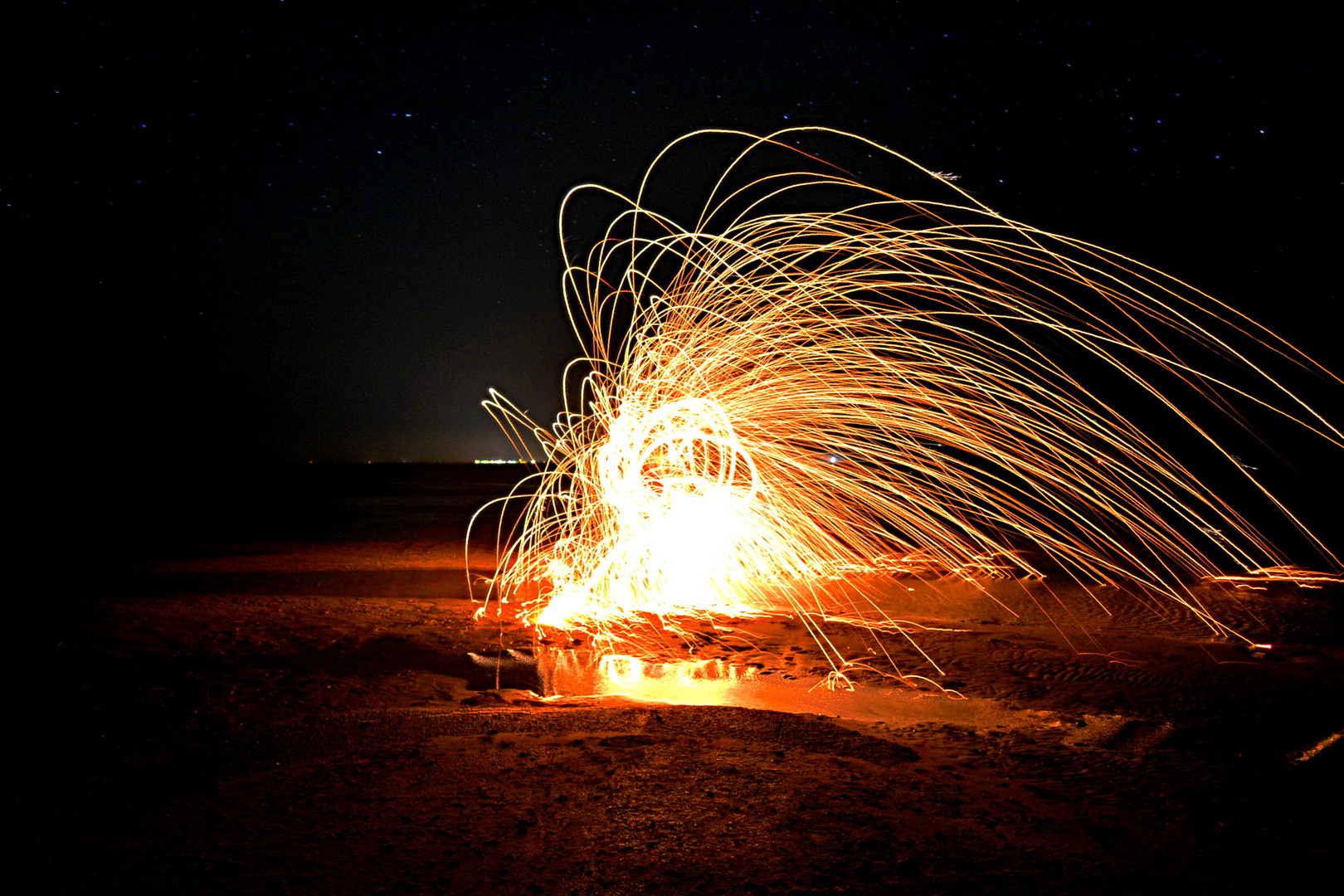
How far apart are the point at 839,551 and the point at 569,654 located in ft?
15.9

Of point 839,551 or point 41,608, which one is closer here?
point 41,608

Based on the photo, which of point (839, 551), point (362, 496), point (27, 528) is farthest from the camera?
point (362, 496)

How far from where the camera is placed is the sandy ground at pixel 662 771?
2707mm

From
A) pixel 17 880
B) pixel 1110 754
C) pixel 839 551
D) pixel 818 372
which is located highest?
pixel 818 372

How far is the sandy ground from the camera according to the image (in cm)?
271

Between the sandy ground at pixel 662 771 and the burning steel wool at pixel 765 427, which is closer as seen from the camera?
the sandy ground at pixel 662 771

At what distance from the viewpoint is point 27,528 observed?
18078 mm

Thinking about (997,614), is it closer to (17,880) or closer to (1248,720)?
(1248,720)

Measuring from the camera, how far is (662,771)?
11.7ft

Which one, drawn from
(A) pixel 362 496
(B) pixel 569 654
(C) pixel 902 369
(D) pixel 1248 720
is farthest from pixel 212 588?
(A) pixel 362 496

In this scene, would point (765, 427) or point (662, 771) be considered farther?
point (765, 427)

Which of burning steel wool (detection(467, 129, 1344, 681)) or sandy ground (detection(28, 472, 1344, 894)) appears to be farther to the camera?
burning steel wool (detection(467, 129, 1344, 681))

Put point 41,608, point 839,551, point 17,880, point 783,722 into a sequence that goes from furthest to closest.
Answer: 1. point 839,551
2. point 41,608
3. point 783,722
4. point 17,880

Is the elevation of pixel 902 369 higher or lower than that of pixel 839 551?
higher
